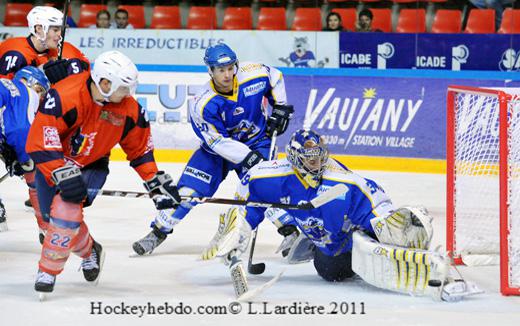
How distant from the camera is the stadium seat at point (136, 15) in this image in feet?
32.3

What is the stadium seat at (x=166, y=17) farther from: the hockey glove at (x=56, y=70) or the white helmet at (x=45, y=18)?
the hockey glove at (x=56, y=70)

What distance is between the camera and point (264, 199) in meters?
4.82

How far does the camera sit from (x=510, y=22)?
9.02m

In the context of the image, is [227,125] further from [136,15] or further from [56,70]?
[136,15]

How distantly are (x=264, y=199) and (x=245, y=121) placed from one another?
0.94 meters

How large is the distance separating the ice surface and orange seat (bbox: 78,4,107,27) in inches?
133

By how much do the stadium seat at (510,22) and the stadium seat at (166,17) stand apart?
279cm

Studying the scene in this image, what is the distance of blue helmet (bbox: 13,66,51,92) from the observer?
578cm

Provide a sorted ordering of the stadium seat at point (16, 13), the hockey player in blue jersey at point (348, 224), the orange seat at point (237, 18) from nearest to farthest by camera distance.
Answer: the hockey player in blue jersey at point (348, 224), the orange seat at point (237, 18), the stadium seat at point (16, 13)

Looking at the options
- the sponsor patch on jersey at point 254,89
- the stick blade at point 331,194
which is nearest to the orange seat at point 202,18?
the sponsor patch on jersey at point 254,89

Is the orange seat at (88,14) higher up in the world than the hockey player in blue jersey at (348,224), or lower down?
lower down

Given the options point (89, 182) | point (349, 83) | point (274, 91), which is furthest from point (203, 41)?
point (89, 182)

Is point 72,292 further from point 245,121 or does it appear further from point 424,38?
point 424,38

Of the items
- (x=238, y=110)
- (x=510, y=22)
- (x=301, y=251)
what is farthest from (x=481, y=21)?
(x=301, y=251)
